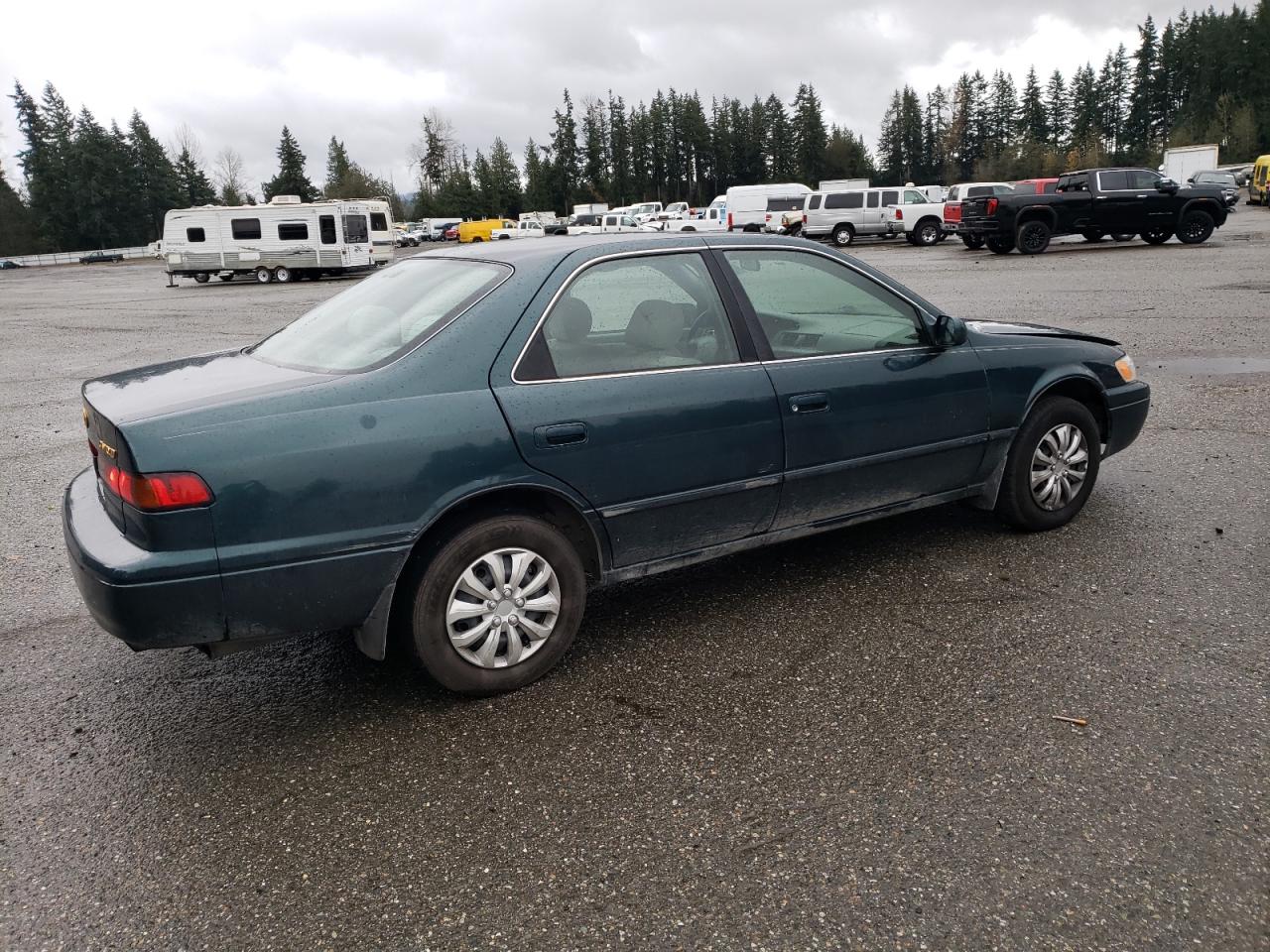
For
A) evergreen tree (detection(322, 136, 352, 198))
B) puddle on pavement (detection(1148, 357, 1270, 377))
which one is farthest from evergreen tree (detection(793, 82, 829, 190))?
puddle on pavement (detection(1148, 357, 1270, 377))

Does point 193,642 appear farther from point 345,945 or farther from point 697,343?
point 697,343

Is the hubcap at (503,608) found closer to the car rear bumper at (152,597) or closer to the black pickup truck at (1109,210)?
the car rear bumper at (152,597)

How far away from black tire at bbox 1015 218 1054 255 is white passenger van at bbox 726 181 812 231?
1760 cm

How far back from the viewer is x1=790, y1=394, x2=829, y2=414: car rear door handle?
381 centimetres

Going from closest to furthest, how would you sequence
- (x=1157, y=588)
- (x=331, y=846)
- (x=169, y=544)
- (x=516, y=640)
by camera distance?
(x=331, y=846), (x=169, y=544), (x=516, y=640), (x=1157, y=588)

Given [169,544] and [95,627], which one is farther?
[95,627]

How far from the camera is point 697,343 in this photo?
147 inches

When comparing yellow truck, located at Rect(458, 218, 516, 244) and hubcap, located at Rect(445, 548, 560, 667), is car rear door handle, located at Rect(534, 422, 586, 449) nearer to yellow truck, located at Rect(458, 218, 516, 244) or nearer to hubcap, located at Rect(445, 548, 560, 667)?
hubcap, located at Rect(445, 548, 560, 667)

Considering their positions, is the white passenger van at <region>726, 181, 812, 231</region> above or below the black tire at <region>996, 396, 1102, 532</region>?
above

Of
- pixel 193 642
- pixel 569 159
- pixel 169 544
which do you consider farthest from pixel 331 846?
pixel 569 159

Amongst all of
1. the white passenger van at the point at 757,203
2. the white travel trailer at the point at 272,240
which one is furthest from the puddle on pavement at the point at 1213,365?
the white passenger van at the point at 757,203

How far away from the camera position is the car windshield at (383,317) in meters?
3.40

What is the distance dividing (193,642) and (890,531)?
3.34 metres

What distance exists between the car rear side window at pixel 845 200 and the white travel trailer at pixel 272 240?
55.1 feet
